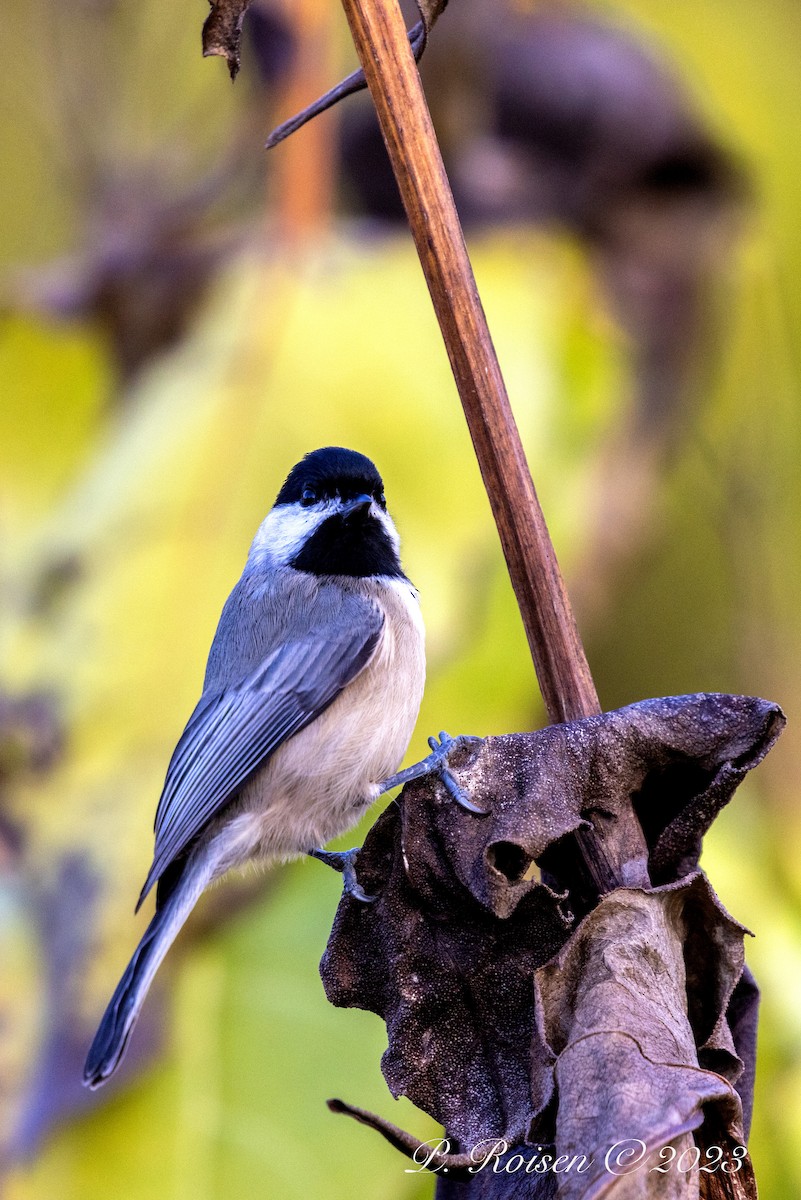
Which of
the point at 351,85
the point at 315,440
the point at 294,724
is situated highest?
the point at 351,85

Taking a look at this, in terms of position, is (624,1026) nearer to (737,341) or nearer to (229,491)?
(229,491)

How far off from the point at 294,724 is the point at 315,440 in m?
0.40

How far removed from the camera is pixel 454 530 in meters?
1.59

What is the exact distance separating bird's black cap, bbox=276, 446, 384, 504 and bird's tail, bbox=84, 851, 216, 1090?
1.73 feet

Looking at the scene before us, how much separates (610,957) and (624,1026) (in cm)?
5

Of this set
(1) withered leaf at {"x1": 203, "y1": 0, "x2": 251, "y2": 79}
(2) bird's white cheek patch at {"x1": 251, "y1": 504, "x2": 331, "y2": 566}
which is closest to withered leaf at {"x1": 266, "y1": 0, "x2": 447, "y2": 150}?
(1) withered leaf at {"x1": 203, "y1": 0, "x2": 251, "y2": 79}

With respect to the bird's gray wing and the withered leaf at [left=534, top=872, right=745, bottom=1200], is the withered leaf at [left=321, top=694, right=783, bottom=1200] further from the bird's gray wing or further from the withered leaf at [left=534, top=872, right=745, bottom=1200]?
the bird's gray wing

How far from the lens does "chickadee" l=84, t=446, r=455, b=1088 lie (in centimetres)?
138

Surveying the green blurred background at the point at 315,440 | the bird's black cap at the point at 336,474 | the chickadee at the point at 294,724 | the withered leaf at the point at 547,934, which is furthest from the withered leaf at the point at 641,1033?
the bird's black cap at the point at 336,474

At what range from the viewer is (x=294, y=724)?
4.73 ft

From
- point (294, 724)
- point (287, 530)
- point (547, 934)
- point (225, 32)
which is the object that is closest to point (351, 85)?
point (225, 32)

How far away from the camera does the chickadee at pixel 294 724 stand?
4.52ft

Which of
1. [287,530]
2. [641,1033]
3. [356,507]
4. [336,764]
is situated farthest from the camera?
[287,530]

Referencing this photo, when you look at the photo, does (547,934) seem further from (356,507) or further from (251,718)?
(356,507)
